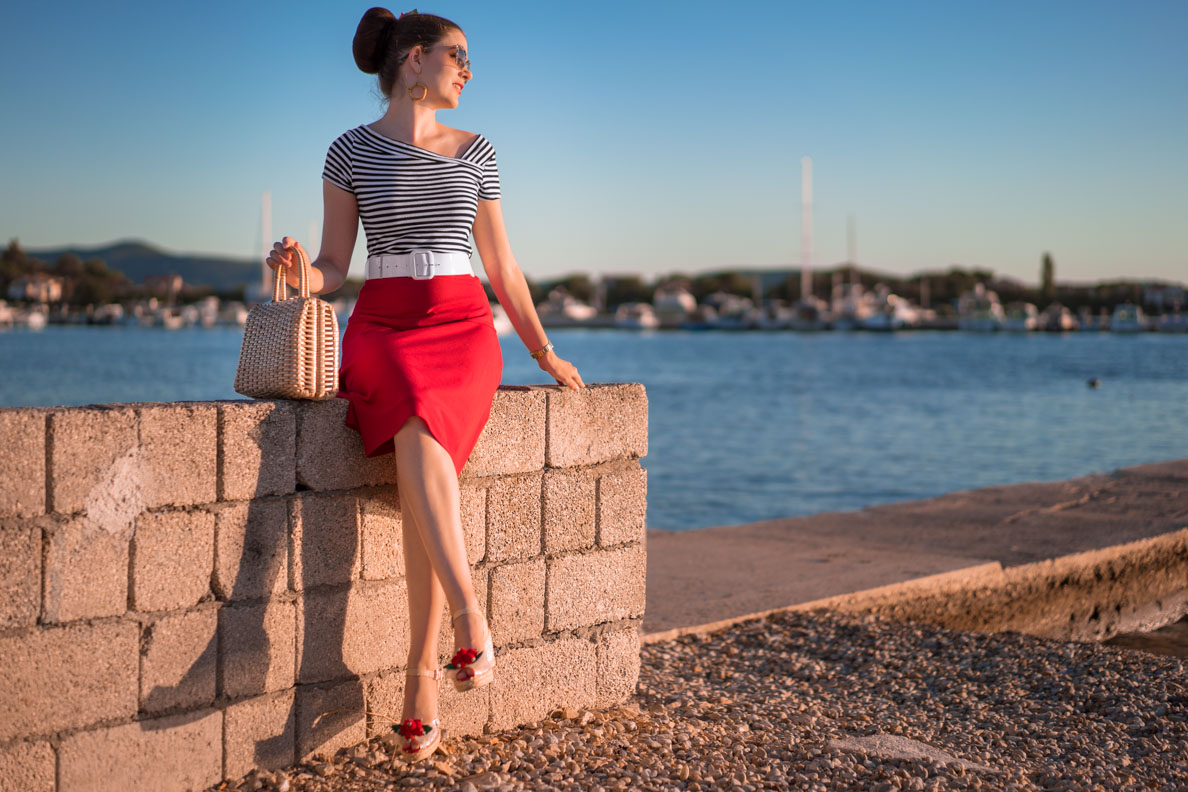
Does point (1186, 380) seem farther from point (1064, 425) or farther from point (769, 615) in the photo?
point (769, 615)

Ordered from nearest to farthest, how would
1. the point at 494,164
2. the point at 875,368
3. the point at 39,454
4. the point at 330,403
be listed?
1. the point at 39,454
2. the point at 330,403
3. the point at 494,164
4. the point at 875,368

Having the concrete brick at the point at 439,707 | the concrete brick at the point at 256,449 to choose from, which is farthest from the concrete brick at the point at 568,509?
the concrete brick at the point at 256,449

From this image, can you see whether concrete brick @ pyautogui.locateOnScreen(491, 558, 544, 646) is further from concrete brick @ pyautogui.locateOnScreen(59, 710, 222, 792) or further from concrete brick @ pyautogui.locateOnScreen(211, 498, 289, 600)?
concrete brick @ pyautogui.locateOnScreen(59, 710, 222, 792)

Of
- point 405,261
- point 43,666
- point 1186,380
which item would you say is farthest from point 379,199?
point 1186,380

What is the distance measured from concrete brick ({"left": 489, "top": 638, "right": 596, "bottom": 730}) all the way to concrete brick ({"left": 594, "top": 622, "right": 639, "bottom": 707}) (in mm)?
41

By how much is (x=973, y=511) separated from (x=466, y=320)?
6.21 meters

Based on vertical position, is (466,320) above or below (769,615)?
above

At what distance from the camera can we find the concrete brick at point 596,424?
353 centimetres

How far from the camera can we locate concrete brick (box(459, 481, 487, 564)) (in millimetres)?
3314

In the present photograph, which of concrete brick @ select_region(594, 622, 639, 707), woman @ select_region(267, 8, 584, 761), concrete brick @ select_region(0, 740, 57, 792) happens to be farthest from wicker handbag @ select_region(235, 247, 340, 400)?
concrete brick @ select_region(594, 622, 639, 707)

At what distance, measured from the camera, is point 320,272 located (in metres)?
3.18

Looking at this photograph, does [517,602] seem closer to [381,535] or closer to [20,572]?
[381,535]

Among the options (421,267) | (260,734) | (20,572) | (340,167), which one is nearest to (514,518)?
(421,267)

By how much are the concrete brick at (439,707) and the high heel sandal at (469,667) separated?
0.23m
